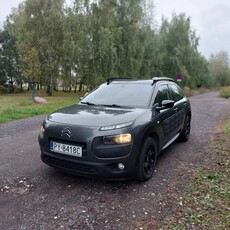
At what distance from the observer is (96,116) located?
3.69 m

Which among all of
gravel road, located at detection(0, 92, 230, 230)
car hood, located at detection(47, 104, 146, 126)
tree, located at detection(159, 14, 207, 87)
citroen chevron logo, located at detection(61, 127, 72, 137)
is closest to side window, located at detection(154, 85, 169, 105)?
car hood, located at detection(47, 104, 146, 126)

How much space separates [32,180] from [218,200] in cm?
279

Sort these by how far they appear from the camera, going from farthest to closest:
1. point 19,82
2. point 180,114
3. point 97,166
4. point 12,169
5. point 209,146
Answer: point 19,82 → point 209,146 → point 180,114 → point 12,169 → point 97,166

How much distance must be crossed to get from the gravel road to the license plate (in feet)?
1.88

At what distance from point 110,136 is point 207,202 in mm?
1584

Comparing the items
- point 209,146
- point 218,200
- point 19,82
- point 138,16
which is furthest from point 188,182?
point 19,82

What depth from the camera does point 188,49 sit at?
2903cm

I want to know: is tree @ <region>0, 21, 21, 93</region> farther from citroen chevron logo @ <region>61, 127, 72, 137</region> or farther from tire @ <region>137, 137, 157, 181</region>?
tire @ <region>137, 137, 157, 181</region>

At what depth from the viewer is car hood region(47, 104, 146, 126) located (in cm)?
349

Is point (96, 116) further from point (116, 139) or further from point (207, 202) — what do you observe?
point (207, 202)

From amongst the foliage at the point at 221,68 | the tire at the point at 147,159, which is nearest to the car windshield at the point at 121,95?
the tire at the point at 147,159

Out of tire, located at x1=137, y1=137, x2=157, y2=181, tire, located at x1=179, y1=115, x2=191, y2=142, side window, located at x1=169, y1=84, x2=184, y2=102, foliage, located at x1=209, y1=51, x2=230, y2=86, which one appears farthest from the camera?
foliage, located at x1=209, y1=51, x2=230, y2=86

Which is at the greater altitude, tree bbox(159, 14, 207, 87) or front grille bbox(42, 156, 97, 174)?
tree bbox(159, 14, 207, 87)

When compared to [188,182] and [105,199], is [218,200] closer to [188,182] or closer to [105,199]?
[188,182]
